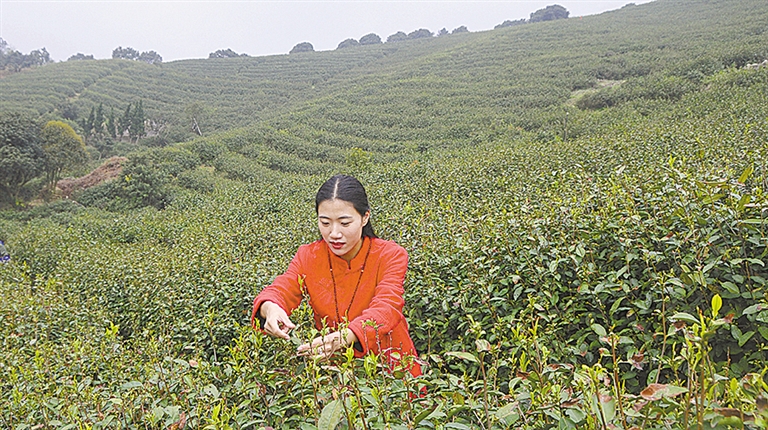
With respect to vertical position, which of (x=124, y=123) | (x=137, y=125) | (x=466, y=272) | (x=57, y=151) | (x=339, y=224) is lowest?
(x=466, y=272)

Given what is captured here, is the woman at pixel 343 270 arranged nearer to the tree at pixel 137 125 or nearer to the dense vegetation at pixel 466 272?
the dense vegetation at pixel 466 272

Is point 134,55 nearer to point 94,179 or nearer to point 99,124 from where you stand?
point 99,124

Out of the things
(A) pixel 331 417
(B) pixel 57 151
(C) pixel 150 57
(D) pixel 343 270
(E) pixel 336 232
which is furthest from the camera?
(C) pixel 150 57

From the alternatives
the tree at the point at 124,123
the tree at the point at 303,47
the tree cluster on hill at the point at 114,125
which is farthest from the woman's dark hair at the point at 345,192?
the tree at the point at 303,47

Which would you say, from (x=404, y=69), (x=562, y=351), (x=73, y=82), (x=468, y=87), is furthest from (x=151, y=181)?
(x=73, y=82)

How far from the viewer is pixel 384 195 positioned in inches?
350

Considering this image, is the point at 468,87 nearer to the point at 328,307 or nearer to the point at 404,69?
the point at 404,69

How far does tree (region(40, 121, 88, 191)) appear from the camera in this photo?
1898 centimetres

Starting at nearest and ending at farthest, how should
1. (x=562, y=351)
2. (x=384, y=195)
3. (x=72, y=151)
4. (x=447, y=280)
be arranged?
(x=562, y=351), (x=447, y=280), (x=384, y=195), (x=72, y=151)

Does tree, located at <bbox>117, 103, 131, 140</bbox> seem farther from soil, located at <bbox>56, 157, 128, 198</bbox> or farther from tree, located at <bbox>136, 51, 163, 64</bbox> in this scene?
tree, located at <bbox>136, 51, 163, 64</bbox>

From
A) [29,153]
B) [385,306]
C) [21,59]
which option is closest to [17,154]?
[29,153]

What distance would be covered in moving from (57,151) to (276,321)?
22.8 metres

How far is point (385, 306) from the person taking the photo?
5.78 ft

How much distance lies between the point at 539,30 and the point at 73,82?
51842mm
